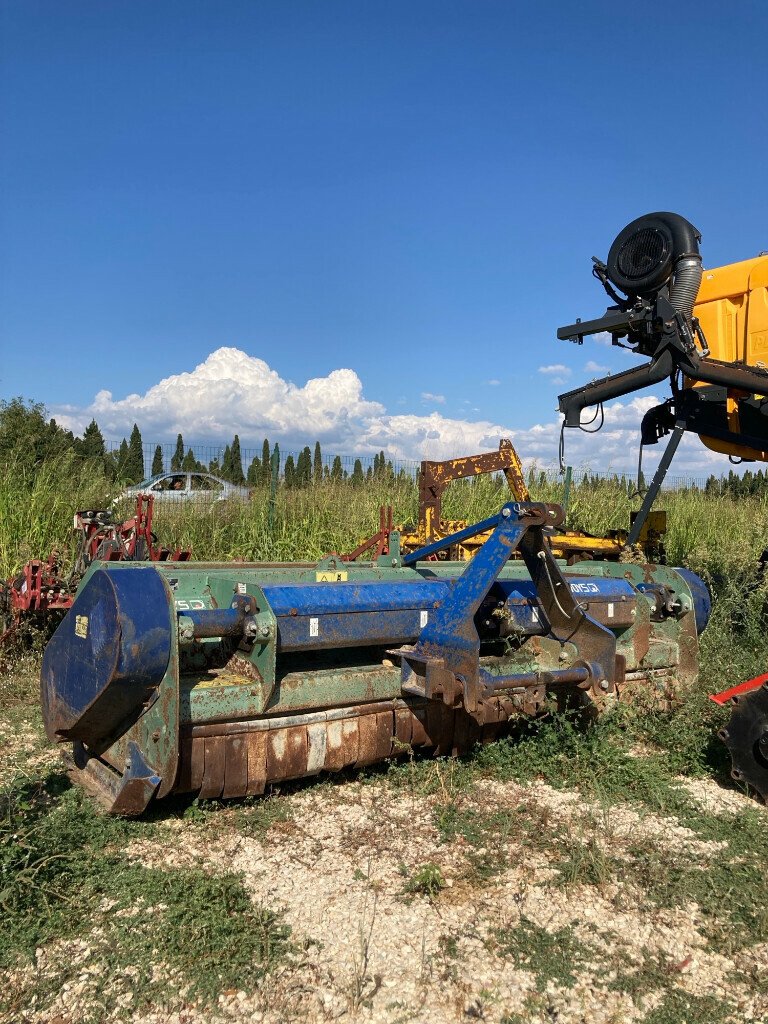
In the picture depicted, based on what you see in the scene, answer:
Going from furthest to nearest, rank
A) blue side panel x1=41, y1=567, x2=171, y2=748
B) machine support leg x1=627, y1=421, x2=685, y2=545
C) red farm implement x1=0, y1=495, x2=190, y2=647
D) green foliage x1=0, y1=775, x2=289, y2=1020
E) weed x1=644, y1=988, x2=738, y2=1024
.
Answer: machine support leg x1=627, y1=421, x2=685, y2=545 → red farm implement x1=0, y1=495, x2=190, y2=647 → blue side panel x1=41, y1=567, x2=171, y2=748 → green foliage x1=0, y1=775, x2=289, y2=1020 → weed x1=644, y1=988, x2=738, y2=1024

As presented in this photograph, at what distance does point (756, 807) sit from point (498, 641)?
5.28 feet

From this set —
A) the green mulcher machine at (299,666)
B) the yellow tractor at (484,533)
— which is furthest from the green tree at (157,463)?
the green mulcher machine at (299,666)

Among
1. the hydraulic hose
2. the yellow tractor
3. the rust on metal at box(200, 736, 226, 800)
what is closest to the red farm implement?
the yellow tractor

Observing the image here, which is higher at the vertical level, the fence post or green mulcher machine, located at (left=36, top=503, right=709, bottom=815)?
the fence post

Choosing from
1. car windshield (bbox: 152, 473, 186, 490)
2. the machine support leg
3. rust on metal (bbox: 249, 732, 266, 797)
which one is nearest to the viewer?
rust on metal (bbox: 249, 732, 266, 797)

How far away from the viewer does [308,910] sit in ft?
9.78

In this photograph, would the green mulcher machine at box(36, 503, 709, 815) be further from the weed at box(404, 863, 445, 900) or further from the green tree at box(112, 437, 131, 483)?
the green tree at box(112, 437, 131, 483)

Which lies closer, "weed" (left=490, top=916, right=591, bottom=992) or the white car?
"weed" (left=490, top=916, right=591, bottom=992)

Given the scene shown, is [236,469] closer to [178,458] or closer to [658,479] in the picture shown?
[178,458]

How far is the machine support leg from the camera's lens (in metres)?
7.54

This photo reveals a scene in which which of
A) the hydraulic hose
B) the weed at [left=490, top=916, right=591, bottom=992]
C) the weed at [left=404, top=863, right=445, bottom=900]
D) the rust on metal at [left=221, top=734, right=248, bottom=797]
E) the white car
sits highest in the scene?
the hydraulic hose

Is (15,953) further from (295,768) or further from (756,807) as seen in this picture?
(756,807)

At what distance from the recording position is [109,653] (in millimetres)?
3385

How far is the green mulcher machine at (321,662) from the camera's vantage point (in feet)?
11.4
